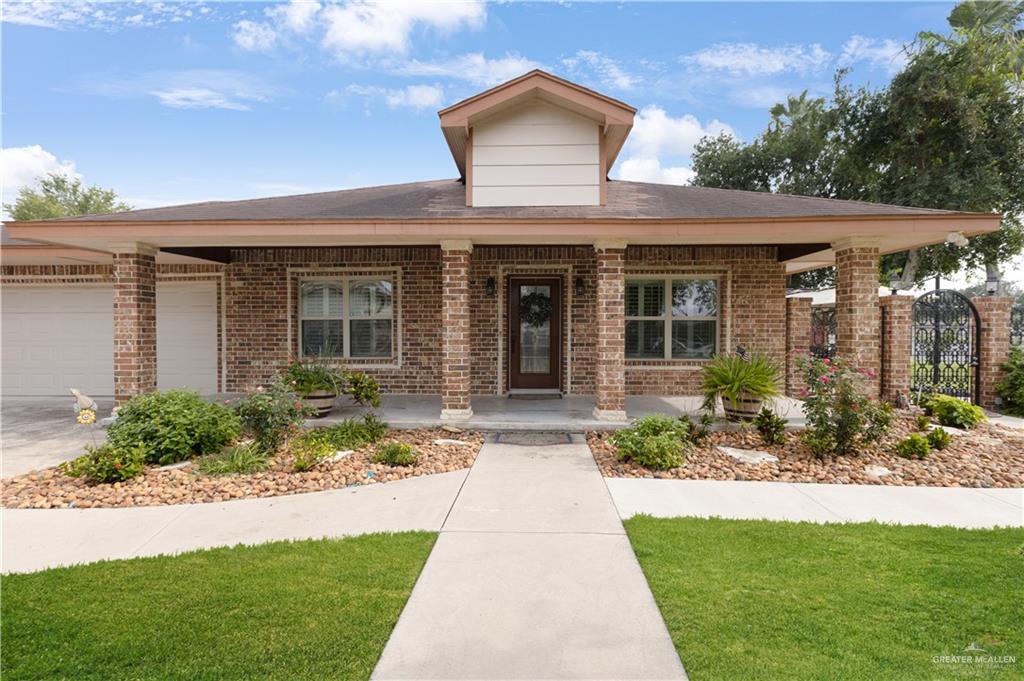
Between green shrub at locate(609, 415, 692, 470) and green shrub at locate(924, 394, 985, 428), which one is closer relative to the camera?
green shrub at locate(609, 415, 692, 470)

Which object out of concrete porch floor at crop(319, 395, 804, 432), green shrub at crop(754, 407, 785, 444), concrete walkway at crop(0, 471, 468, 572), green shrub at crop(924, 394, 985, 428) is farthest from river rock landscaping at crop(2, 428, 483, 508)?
green shrub at crop(924, 394, 985, 428)

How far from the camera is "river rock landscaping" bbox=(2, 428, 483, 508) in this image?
15.8 feet

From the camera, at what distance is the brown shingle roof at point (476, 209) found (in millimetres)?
7344

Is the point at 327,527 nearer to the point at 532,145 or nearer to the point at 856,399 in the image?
the point at 856,399

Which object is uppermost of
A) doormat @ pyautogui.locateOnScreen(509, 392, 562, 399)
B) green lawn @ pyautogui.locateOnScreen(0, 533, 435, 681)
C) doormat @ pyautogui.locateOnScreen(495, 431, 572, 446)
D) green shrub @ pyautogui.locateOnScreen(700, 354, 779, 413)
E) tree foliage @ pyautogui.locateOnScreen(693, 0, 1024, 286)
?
tree foliage @ pyautogui.locateOnScreen(693, 0, 1024, 286)

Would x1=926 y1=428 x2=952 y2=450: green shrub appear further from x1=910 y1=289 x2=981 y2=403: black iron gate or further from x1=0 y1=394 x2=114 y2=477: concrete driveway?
x1=0 y1=394 x2=114 y2=477: concrete driveway

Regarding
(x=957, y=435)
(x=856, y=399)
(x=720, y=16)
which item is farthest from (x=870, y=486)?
(x=720, y=16)

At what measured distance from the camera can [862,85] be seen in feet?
54.8

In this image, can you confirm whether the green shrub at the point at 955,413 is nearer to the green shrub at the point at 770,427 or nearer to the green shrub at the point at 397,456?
the green shrub at the point at 770,427

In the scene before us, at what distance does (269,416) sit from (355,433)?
1074 millimetres

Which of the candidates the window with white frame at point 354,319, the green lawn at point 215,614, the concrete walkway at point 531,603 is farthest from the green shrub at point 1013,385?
the window with white frame at point 354,319

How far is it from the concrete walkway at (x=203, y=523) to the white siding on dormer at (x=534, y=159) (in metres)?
5.13

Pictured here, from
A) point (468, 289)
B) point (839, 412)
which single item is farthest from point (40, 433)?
point (839, 412)

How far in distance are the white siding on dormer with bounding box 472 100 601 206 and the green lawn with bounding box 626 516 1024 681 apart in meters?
5.70
